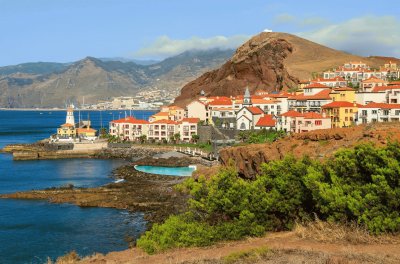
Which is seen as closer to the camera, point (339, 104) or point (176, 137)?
point (339, 104)

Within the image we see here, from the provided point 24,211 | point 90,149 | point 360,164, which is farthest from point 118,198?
point 90,149

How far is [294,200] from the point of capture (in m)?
24.0

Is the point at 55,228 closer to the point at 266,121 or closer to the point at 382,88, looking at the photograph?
the point at 266,121

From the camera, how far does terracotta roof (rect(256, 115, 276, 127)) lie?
80481mm

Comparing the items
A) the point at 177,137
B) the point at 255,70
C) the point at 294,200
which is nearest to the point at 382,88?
the point at 177,137

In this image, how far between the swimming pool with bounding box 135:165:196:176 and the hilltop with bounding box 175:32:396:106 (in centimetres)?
4592

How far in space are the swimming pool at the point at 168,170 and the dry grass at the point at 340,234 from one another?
144 feet

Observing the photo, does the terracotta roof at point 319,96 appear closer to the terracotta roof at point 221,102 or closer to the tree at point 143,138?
the terracotta roof at point 221,102

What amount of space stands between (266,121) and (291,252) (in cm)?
6491

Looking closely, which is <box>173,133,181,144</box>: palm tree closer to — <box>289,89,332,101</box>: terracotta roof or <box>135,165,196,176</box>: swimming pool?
<box>135,165,196,176</box>: swimming pool

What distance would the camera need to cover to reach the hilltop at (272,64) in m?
115

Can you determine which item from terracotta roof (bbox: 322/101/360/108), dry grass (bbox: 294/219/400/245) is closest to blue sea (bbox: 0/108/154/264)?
dry grass (bbox: 294/219/400/245)

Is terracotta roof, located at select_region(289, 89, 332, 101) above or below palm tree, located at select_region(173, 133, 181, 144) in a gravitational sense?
above

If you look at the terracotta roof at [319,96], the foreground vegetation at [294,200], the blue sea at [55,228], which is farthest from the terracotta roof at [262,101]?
the foreground vegetation at [294,200]
